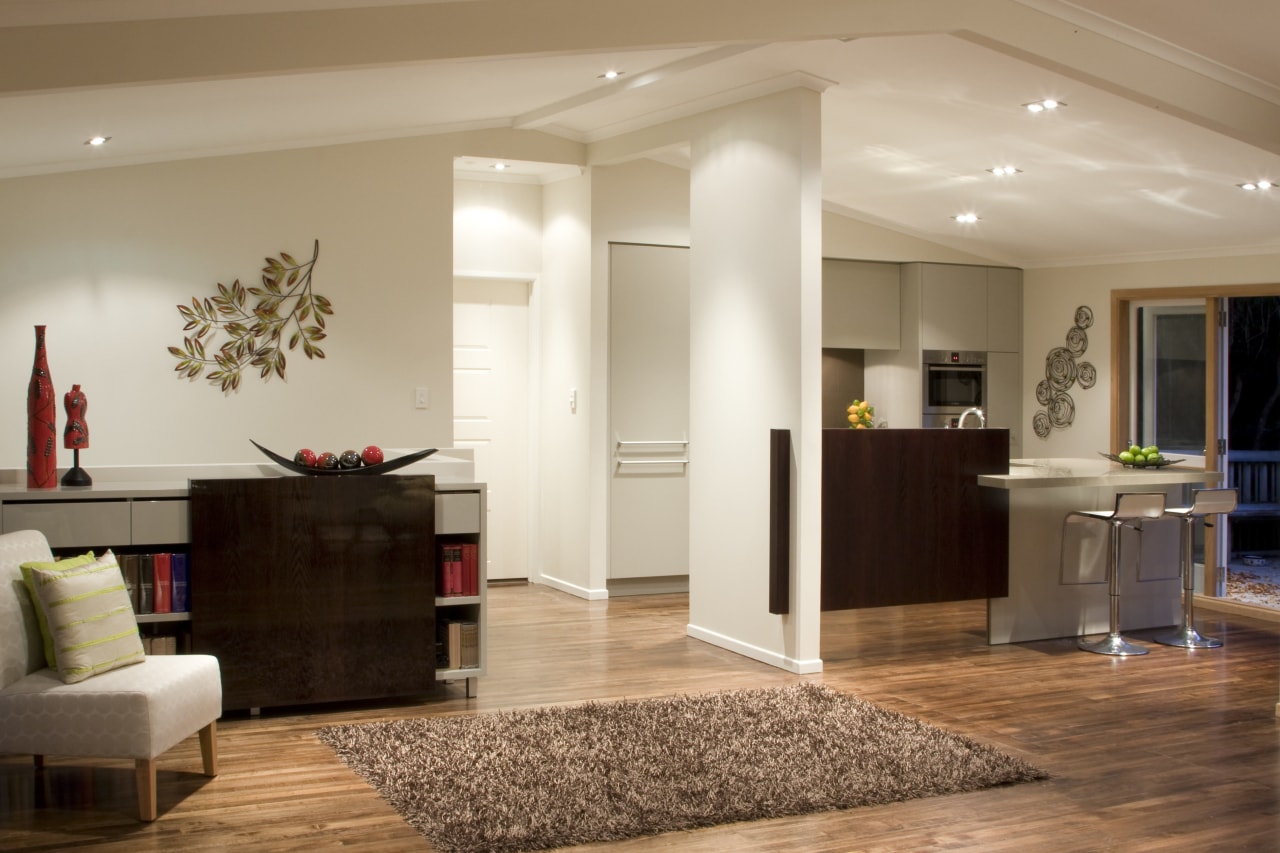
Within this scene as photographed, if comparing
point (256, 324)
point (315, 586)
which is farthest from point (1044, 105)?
point (256, 324)

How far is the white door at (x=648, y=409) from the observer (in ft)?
25.4

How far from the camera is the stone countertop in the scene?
20.1 ft

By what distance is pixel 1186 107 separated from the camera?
4.73 metres

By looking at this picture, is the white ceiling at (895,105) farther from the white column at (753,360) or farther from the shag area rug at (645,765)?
the shag area rug at (645,765)

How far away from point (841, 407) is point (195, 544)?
5151 millimetres

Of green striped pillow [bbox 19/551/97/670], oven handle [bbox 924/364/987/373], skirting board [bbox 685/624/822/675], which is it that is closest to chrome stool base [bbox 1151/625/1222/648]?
skirting board [bbox 685/624/822/675]

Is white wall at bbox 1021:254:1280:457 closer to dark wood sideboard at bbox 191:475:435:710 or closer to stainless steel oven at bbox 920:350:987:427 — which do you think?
stainless steel oven at bbox 920:350:987:427

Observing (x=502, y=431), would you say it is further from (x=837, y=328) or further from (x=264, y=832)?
(x=264, y=832)

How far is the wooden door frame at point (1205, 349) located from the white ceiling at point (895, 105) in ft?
0.82

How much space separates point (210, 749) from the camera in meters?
4.13

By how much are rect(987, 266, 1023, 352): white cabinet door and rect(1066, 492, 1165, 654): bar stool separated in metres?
2.51

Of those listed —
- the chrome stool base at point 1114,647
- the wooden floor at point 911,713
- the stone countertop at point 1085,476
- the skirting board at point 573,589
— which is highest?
the stone countertop at point 1085,476

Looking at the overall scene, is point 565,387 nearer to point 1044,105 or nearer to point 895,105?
point 895,105

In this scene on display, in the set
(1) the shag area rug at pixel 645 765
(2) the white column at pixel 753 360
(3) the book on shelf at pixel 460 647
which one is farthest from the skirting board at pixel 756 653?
(3) the book on shelf at pixel 460 647
